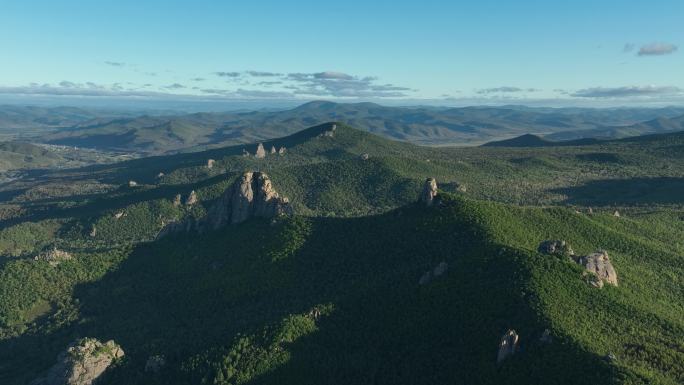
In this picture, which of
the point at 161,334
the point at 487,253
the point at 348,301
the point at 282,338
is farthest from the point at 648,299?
the point at 161,334

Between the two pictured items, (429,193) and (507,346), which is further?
(429,193)

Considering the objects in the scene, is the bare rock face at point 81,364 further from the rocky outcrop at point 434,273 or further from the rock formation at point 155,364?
the rocky outcrop at point 434,273

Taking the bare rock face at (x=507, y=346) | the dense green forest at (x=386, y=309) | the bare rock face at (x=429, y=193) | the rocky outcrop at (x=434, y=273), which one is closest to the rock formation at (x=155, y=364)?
the dense green forest at (x=386, y=309)

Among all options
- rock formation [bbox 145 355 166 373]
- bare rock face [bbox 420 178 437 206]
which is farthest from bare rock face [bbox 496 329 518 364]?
bare rock face [bbox 420 178 437 206]

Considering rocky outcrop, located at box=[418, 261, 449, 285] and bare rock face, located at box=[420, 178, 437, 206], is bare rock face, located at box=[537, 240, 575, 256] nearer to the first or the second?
rocky outcrop, located at box=[418, 261, 449, 285]

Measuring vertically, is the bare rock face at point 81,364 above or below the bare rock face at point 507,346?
below

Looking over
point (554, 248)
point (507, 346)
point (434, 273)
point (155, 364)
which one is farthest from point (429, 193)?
point (155, 364)

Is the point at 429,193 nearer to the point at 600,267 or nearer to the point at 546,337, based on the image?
the point at 600,267
